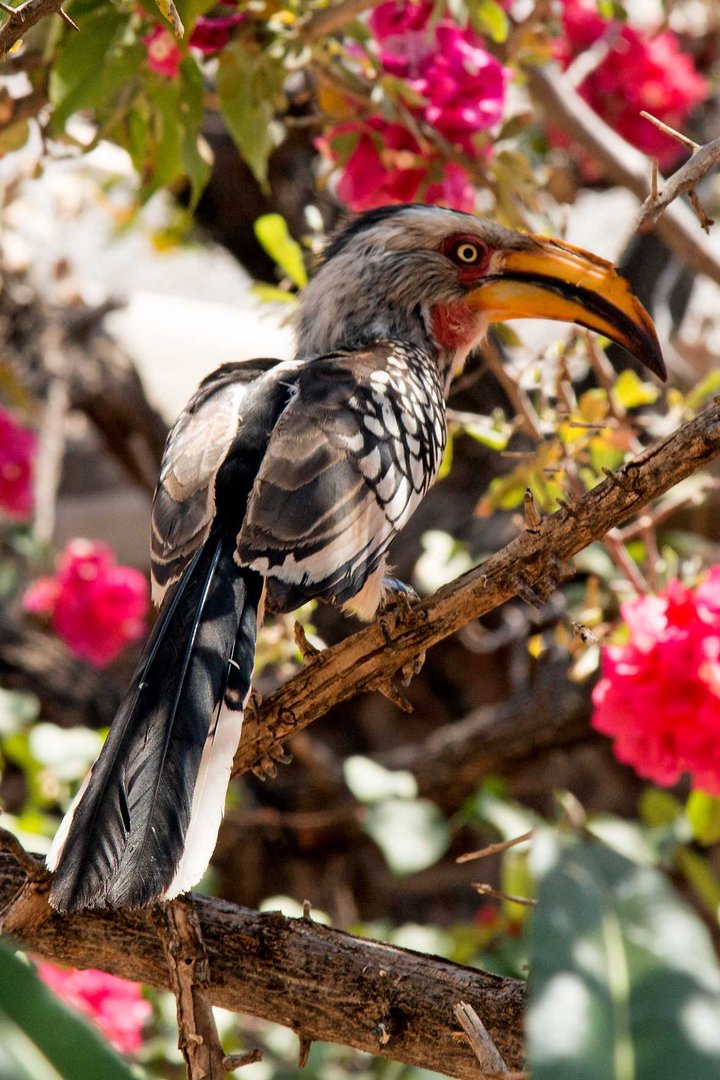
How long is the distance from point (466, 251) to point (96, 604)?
1.57 meters

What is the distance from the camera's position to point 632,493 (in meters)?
1.45

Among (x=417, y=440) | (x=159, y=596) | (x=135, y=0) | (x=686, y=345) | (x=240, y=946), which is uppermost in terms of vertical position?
(x=686, y=345)

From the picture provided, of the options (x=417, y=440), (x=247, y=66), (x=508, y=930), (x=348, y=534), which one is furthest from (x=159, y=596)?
(x=508, y=930)

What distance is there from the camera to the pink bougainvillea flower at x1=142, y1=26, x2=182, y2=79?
190cm

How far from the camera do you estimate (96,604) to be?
331 cm

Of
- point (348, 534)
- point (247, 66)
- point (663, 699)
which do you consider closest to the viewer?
point (348, 534)

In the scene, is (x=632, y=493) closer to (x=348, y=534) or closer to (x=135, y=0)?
(x=348, y=534)

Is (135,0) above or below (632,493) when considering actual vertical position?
above

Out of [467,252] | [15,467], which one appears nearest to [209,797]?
[467,252]

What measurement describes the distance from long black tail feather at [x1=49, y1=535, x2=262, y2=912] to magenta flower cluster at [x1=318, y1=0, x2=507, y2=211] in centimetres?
94

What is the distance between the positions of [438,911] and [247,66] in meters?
3.38

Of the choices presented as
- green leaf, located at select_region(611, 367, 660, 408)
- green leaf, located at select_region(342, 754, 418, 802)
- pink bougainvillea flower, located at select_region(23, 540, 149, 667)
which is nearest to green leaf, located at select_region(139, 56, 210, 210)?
green leaf, located at select_region(611, 367, 660, 408)

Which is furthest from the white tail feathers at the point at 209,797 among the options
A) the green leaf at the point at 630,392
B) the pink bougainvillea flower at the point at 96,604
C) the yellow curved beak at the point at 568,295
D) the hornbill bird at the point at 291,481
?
the pink bougainvillea flower at the point at 96,604

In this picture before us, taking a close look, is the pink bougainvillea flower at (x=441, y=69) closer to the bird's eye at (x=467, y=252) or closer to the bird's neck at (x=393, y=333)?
the bird's eye at (x=467, y=252)
